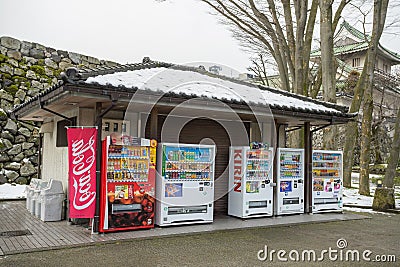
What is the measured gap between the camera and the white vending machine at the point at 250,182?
325 inches

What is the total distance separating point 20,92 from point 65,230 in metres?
7.53

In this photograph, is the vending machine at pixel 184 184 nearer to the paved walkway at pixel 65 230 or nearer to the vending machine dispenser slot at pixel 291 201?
the paved walkway at pixel 65 230

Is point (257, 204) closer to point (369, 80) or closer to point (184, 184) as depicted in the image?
point (184, 184)

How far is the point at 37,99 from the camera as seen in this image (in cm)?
752

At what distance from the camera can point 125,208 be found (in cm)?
675

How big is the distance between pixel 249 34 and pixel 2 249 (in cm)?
1056

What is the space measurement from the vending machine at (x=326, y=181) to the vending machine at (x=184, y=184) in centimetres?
304

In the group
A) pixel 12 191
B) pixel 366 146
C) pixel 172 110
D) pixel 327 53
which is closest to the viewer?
pixel 172 110

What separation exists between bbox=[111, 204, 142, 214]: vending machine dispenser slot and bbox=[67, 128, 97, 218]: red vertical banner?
0.35 meters

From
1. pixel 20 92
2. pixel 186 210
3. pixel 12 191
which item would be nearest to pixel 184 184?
pixel 186 210

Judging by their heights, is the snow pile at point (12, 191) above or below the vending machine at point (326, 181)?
below

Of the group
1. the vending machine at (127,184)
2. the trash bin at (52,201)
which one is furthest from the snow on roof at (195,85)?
the trash bin at (52,201)

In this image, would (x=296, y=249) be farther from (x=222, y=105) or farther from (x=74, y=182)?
(x=74, y=182)

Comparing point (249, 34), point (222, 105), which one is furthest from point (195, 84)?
point (249, 34)
